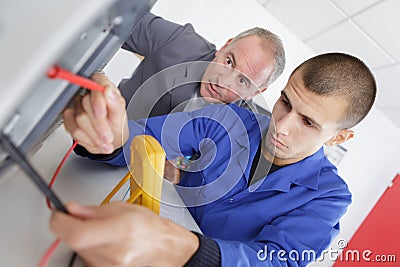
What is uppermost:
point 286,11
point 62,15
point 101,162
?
point 286,11

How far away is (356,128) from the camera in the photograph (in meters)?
2.80

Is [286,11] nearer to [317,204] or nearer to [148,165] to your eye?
[317,204]

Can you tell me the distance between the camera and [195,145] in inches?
36.7

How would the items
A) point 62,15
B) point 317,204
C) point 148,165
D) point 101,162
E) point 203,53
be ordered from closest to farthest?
point 62,15 → point 148,165 → point 101,162 → point 317,204 → point 203,53

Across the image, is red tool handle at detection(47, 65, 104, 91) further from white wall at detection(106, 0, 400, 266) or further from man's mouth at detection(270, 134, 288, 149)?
white wall at detection(106, 0, 400, 266)

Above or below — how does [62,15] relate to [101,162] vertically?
above

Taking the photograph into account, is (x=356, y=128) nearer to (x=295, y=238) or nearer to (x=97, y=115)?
(x=295, y=238)

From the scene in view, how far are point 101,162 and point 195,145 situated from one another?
0.33 meters

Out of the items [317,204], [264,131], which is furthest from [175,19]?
[317,204]

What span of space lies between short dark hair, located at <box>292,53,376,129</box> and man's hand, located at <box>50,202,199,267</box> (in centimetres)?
68

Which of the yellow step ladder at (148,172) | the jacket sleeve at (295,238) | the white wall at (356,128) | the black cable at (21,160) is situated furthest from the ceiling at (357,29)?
the black cable at (21,160)

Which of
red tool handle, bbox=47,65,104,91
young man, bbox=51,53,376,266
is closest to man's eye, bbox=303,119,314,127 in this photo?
young man, bbox=51,53,376,266

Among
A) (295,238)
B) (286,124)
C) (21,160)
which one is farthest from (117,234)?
(286,124)

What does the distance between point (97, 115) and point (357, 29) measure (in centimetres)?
213
